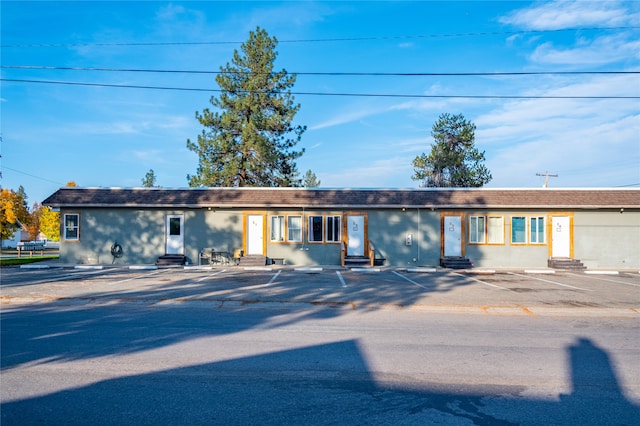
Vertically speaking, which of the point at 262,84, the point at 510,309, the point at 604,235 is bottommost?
the point at 510,309

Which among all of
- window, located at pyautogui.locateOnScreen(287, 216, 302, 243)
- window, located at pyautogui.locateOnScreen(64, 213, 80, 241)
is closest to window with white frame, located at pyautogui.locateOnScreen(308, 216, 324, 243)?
window, located at pyautogui.locateOnScreen(287, 216, 302, 243)

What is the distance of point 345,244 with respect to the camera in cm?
2305

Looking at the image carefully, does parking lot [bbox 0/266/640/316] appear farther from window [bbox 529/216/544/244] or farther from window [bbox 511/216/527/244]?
window [bbox 511/216/527/244]

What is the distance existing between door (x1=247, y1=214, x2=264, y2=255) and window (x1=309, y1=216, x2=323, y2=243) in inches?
102

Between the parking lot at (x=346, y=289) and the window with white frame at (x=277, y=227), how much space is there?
328 centimetres

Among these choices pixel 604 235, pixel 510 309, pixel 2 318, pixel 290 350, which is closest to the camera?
pixel 290 350

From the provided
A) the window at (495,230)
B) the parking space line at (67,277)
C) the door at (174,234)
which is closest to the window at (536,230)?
the window at (495,230)

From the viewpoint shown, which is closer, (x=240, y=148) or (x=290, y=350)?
(x=290, y=350)

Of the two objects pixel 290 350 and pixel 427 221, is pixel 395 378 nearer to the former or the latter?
pixel 290 350

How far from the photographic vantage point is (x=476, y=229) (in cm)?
→ 2316

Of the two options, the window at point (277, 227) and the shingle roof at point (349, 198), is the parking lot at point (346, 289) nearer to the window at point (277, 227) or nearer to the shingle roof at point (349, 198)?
the window at point (277, 227)

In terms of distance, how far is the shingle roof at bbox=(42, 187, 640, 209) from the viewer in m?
22.6

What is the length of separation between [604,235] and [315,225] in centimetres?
1507

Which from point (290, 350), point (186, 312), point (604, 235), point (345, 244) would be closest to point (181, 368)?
point (290, 350)
